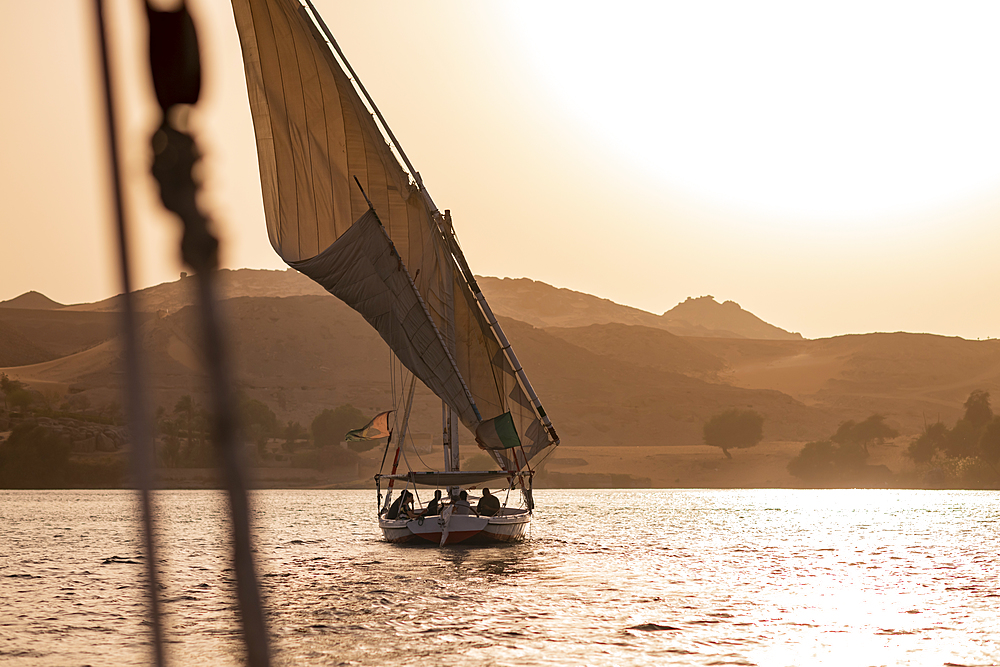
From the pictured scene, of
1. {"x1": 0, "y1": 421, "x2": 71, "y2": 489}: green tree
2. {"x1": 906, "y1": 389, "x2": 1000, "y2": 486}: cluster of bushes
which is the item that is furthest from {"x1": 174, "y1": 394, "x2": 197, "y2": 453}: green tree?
{"x1": 906, "y1": 389, "x2": 1000, "y2": 486}: cluster of bushes

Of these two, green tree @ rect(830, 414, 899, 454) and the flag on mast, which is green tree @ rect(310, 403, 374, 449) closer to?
green tree @ rect(830, 414, 899, 454)

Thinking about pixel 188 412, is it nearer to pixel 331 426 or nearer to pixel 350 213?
pixel 331 426

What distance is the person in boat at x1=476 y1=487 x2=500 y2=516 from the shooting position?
39.7 metres

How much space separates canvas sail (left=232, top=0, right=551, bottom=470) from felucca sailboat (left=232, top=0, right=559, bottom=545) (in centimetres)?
4

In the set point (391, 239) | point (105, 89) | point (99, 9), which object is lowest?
point (105, 89)

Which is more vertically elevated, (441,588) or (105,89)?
(105,89)

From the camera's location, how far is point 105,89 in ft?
13.0

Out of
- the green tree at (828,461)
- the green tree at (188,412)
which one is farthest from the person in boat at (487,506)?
the green tree at (828,461)

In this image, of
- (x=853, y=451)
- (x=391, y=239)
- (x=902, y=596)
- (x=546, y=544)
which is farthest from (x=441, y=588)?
(x=853, y=451)

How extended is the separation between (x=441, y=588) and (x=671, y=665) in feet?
40.7

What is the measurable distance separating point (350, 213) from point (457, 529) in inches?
552

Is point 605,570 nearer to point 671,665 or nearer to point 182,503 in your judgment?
point 671,665

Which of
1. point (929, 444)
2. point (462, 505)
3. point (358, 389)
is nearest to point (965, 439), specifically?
point (929, 444)

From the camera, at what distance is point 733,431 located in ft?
534
